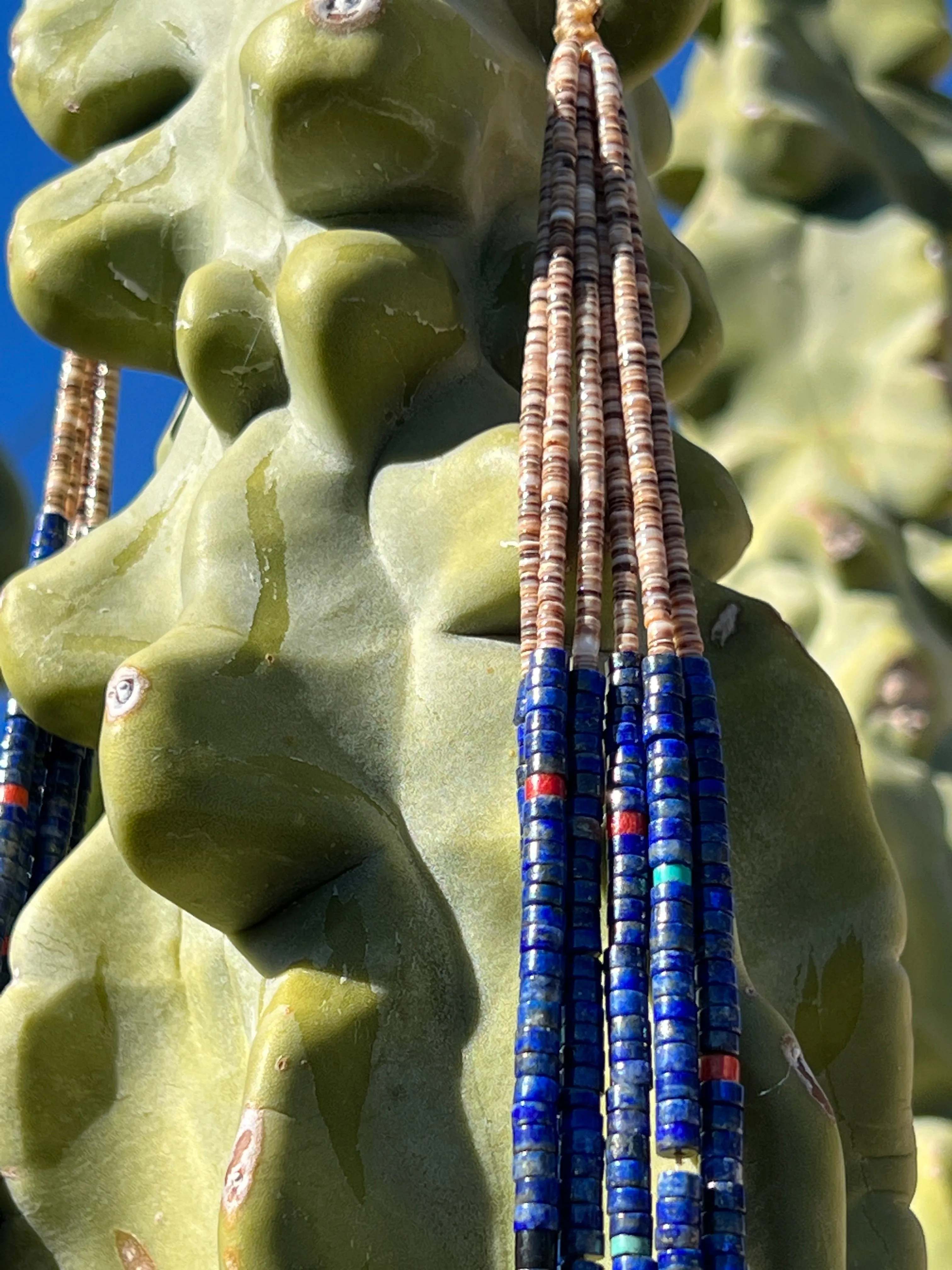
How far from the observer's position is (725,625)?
75 cm

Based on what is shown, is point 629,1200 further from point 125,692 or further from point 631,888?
point 125,692

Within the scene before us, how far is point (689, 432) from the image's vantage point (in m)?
1.44

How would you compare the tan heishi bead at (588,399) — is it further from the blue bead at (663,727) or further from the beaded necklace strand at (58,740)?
the beaded necklace strand at (58,740)

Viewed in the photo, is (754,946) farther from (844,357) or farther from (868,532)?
(844,357)

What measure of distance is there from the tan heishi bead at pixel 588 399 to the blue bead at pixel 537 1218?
203mm

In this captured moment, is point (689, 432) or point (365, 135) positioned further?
point (689, 432)

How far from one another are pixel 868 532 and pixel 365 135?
0.62 m

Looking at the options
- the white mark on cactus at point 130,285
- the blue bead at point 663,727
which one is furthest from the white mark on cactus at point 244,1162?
the white mark on cactus at point 130,285

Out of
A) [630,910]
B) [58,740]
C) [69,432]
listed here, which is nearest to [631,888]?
[630,910]

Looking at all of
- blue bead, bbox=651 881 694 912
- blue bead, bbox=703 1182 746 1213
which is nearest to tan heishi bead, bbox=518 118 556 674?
blue bead, bbox=651 881 694 912

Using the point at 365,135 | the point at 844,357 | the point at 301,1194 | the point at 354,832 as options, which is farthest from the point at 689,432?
the point at 301,1194

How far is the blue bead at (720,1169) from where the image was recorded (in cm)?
57

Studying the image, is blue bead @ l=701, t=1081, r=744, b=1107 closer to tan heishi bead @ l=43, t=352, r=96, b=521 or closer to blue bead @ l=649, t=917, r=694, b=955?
blue bead @ l=649, t=917, r=694, b=955

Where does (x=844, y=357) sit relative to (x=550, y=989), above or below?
above
